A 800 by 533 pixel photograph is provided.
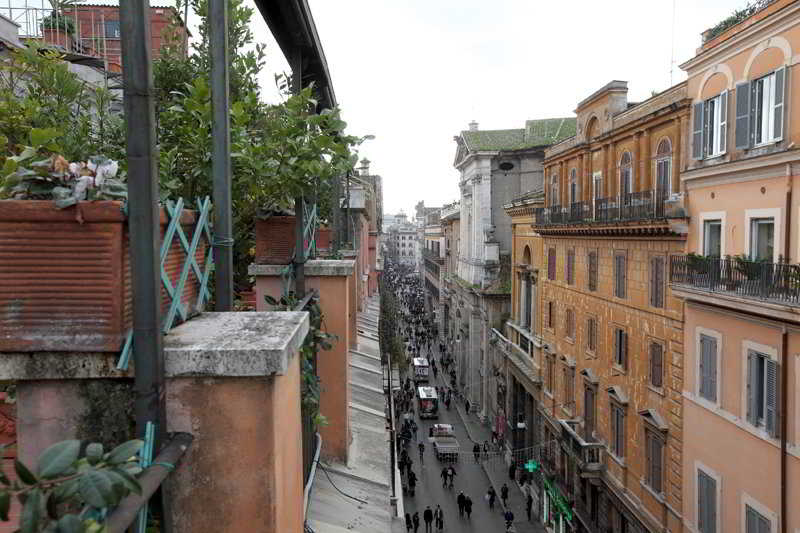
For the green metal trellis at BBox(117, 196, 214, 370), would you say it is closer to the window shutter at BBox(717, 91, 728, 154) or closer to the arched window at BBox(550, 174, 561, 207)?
the window shutter at BBox(717, 91, 728, 154)

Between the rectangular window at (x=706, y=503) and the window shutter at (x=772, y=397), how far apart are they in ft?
8.98

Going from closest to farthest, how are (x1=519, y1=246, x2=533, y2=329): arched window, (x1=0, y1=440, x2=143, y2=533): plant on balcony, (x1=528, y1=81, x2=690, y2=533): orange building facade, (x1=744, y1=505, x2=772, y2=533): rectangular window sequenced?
(x1=0, y1=440, x2=143, y2=533): plant on balcony
(x1=744, y1=505, x2=772, y2=533): rectangular window
(x1=528, y1=81, x2=690, y2=533): orange building facade
(x1=519, y1=246, x2=533, y2=329): arched window

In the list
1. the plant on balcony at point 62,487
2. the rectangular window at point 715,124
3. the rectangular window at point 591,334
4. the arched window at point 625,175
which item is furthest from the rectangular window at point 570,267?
the plant on balcony at point 62,487

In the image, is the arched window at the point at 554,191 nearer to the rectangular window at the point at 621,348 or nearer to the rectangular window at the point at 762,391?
the rectangular window at the point at 621,348

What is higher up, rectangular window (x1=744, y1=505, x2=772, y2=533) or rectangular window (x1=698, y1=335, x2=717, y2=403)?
rectangular window (x1=698, y1=335, x2=717, y2=403)

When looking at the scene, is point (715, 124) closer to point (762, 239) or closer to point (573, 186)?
point (762, 239)

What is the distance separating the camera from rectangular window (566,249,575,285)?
23.7 meters

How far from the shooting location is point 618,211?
1912 centimetres

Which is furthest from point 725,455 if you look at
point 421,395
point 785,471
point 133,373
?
point 421,395

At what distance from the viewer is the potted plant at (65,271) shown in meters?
2.04

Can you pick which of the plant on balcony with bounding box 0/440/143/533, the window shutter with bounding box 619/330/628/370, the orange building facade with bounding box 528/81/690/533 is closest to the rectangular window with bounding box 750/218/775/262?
the orange building facade with bounding box 528/81/690/533

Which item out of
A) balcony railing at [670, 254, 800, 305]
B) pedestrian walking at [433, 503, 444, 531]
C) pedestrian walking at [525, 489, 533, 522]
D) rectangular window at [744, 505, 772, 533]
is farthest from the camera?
pedestrian walking at [525, 489, 533, 522]

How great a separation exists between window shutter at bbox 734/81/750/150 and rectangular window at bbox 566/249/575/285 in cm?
1059

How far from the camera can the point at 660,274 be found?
55.9 ft
